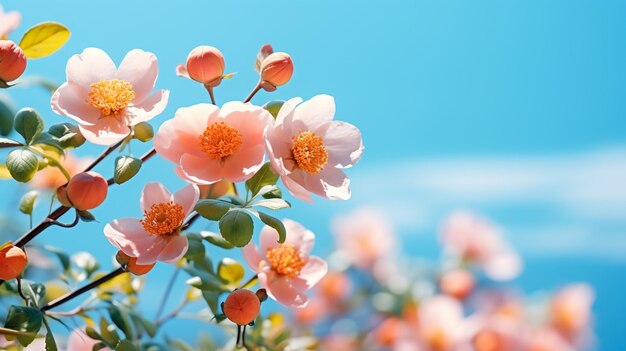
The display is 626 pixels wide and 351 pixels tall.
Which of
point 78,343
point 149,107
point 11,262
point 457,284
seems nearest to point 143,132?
point 149,107

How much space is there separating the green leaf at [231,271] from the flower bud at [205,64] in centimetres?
17

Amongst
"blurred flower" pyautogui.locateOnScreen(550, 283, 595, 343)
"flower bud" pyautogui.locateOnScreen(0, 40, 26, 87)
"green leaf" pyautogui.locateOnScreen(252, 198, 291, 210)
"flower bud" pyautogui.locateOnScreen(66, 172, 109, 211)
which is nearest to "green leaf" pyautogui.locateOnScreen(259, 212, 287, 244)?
"green leaf" pyautogui.locateOnScreen(252, 198, 291, 210)

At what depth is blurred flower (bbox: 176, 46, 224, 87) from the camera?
1.85 feet

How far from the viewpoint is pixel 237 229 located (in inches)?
19.6

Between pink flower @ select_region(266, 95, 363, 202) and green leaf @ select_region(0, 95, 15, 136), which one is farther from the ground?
pink flower @ select_region(266, 95, 363, 202)

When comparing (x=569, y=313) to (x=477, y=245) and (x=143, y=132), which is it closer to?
(x=477, y=245)

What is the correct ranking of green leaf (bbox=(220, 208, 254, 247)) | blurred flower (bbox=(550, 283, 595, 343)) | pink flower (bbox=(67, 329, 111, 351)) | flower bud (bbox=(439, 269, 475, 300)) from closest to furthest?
green leaf (bbox=(220, 208, 254, 247)) < pink flower (bbox=(67, 329, 111, 351)) < flower bud (bbox=(439, 269, 475, 300)) < blurred flower (bbox=(550, 283, 595, 343))

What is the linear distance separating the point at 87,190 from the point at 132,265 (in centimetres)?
7

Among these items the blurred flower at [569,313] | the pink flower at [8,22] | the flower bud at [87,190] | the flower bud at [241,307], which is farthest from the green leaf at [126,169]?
the blurred flower at [569,313]

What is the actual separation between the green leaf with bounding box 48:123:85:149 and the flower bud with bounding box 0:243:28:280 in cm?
9

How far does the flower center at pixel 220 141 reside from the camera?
53 cm

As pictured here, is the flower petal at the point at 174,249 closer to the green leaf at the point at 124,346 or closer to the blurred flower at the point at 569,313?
the green leaf at the point at 124,346

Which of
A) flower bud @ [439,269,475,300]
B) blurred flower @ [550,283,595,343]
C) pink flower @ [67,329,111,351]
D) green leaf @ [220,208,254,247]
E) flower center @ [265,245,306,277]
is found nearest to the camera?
green leaf @ [220,208,254,247]

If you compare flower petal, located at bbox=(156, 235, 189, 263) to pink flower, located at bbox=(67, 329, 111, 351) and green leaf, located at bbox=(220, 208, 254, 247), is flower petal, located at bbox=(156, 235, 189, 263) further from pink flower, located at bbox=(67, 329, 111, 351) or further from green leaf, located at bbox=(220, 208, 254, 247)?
pink flower, located at bbox=(67, 329, 111, 351)
